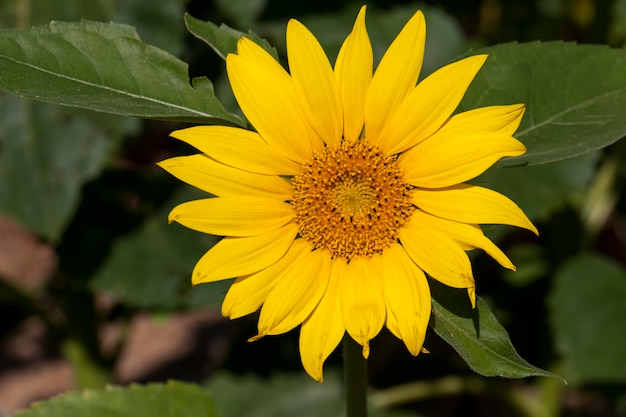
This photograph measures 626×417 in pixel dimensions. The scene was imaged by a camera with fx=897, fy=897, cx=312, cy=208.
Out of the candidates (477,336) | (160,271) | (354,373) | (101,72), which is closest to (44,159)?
(160,271)

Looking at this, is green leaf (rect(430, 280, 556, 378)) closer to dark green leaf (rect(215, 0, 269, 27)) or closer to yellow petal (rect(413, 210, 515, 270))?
yellow petal (rect(413, 210, 515, 270))

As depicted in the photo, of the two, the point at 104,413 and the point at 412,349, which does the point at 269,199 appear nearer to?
the point at 412,349

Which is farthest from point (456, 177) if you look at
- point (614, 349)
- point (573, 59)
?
point (614, 349)

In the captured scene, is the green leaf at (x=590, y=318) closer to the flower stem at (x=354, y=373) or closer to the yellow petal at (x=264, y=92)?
the flower stem at (x=354, y=373)

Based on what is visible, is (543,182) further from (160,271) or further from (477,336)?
(477,336)

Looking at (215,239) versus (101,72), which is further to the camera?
(215,239)

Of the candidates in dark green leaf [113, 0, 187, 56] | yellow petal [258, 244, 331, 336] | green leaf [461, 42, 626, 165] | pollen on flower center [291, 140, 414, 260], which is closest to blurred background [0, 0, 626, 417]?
dark green leaf [113, 0, 187, 56]
